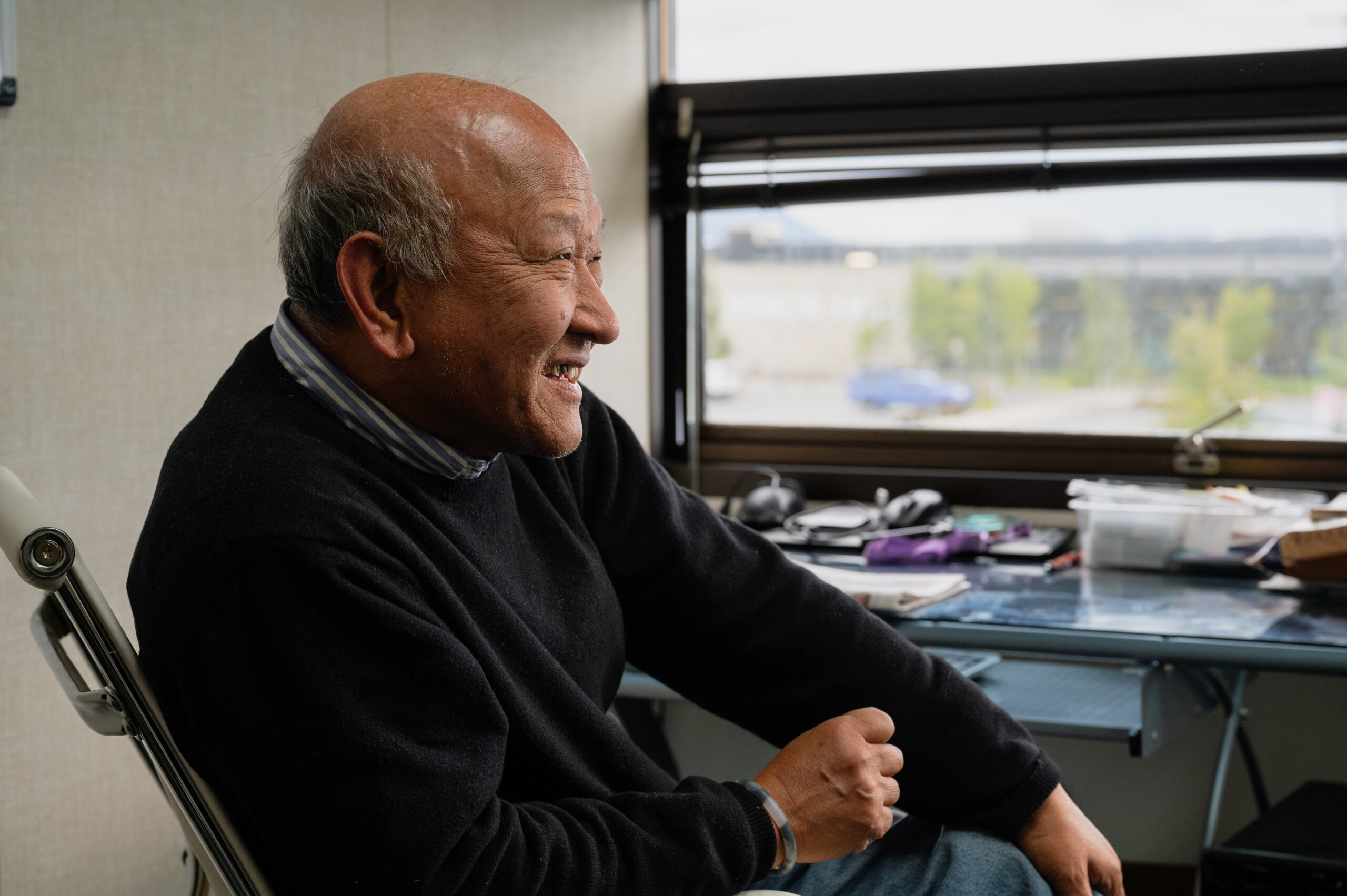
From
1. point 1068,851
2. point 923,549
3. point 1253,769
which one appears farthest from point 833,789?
point 1253,769

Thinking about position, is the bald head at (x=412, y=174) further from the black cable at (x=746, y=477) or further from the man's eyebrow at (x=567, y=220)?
the black cable at (x=746, y=477)

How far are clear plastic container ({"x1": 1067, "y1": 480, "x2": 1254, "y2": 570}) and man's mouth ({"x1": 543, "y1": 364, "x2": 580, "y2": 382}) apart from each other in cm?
104

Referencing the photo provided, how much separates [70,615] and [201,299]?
82cm

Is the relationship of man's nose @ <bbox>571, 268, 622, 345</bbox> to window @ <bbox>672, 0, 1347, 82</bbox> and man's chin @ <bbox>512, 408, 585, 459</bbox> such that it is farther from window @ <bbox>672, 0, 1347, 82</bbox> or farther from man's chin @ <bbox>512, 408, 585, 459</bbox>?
window @ <bbox>672, 0, 1347, 82</bbox>

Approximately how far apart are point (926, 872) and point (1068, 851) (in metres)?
0.14

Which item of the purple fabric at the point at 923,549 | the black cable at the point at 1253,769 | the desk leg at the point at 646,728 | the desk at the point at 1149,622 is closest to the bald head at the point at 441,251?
the desk at the point at 1149,622

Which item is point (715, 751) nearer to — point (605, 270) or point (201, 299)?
point (605, 270)

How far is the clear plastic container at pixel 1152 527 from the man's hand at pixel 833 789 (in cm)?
89

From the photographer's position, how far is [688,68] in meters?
2.34

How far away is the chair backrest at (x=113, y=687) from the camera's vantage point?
84 centimetres

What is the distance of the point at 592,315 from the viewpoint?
1044mm

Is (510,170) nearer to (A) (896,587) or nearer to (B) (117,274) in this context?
(B) (117,274)

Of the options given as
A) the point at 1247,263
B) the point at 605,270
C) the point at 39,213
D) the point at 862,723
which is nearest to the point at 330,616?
the point at 862,723

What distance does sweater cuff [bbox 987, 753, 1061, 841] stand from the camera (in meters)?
1.17
